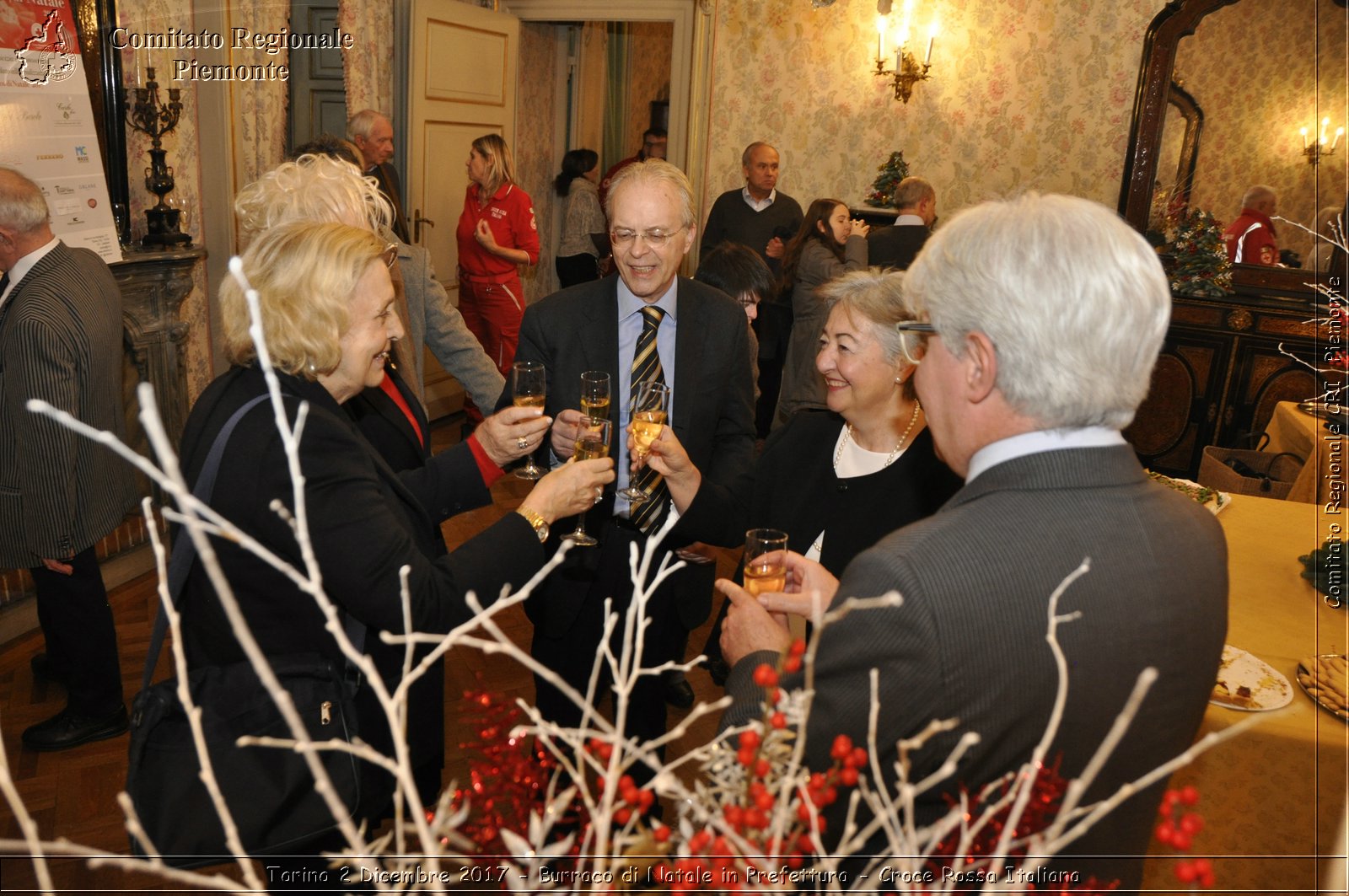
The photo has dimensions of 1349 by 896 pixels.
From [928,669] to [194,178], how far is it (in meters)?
4.86

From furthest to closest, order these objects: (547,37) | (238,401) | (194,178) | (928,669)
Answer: (547,37) < (194,178) < (238,401) < (928,669)

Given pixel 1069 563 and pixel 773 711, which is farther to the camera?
pixel 1069 563

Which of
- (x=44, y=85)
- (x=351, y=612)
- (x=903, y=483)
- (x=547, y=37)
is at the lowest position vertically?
(x=351, y=612)

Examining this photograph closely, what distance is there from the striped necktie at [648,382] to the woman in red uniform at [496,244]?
4.03 meters

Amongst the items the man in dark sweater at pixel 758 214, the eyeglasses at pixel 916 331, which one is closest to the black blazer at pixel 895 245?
the man in dark sweater at pixel 758 214

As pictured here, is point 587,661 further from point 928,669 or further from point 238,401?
point 928,669

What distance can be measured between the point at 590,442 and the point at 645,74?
950cm

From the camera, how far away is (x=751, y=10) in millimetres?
7230

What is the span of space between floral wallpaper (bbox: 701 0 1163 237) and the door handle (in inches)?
84.2

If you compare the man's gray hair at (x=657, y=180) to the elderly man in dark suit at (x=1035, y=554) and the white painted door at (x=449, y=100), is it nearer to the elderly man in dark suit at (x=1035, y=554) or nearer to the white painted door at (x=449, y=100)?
the elderly man in dark suit at (x=1035, y=554)

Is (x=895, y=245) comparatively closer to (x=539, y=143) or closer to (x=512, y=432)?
(x=512, y=432)

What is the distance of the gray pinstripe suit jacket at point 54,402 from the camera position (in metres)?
3.05

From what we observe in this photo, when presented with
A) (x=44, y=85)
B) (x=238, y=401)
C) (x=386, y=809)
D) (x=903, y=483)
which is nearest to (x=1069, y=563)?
(x=903, y=483)

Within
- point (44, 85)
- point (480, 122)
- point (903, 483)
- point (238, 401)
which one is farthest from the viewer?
point (480, 122)
